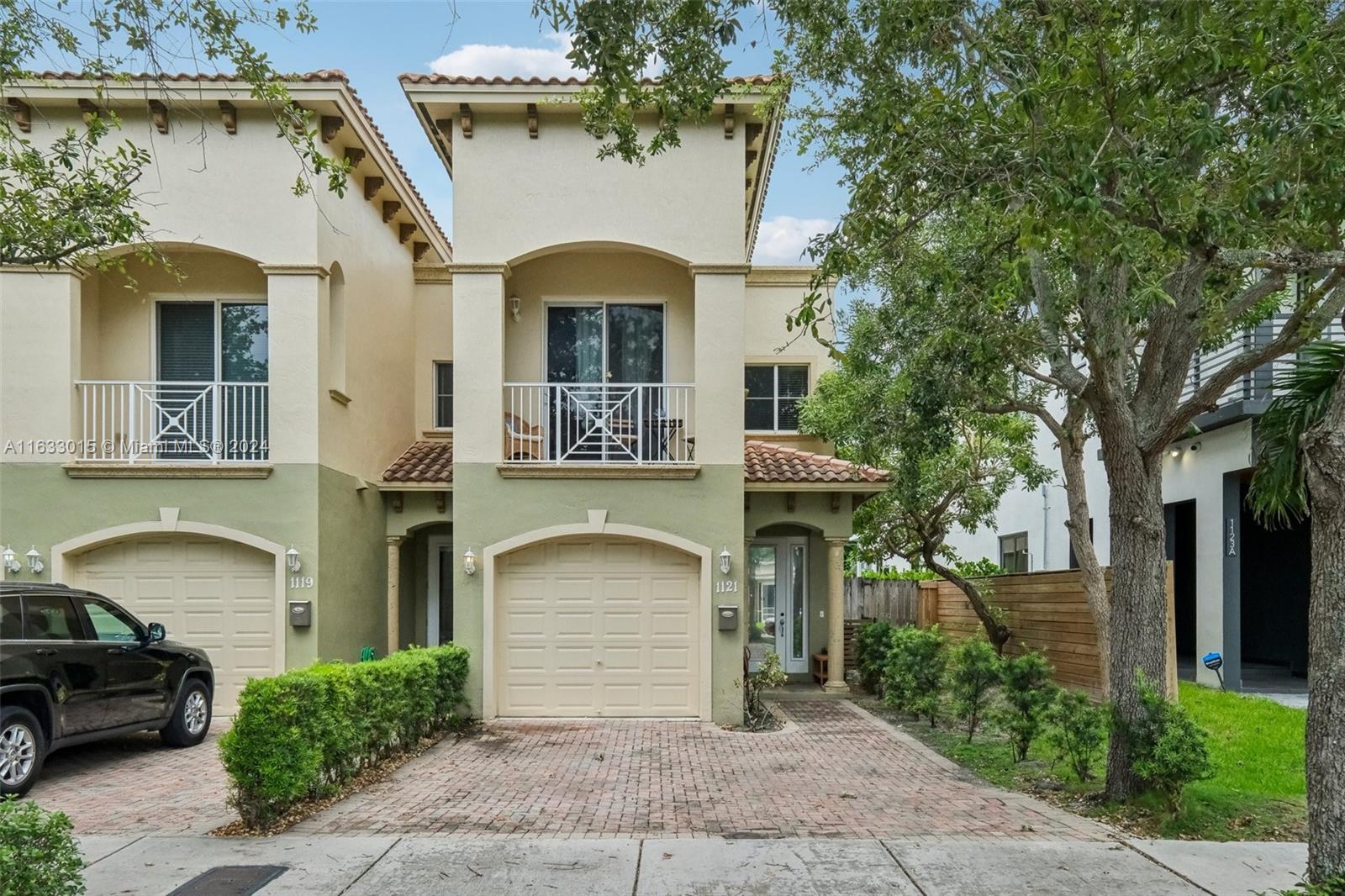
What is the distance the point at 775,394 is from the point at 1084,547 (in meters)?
6.05

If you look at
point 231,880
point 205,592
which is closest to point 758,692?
point 205,592

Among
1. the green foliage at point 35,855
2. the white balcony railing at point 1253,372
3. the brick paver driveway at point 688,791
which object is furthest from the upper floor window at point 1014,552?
the green foliage at point 35,855

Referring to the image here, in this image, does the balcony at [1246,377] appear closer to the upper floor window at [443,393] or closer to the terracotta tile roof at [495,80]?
the terracotta tile roof at [495,80]

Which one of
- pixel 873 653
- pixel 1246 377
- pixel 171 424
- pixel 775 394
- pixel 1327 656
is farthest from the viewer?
pixel 775 394

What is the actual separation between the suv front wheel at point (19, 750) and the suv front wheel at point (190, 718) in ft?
6.88

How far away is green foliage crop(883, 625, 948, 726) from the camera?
1211cm

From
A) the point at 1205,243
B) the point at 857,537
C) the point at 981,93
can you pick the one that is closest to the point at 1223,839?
the point at 1205,243

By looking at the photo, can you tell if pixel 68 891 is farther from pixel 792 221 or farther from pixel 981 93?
pixel 792 221

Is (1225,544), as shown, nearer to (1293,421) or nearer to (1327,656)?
(1293,421)

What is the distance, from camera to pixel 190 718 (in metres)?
10.8

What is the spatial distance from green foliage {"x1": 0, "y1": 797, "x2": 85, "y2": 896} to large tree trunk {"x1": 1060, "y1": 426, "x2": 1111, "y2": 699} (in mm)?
11072

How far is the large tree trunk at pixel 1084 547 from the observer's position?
12180 mm

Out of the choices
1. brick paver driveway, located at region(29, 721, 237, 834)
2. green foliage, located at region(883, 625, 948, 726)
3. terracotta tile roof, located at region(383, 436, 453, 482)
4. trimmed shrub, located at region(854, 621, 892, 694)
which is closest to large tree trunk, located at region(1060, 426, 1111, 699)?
green foliage, located at region(883, 625, 948, 726)

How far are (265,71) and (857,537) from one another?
493 inches
